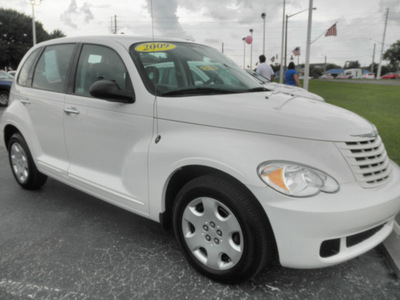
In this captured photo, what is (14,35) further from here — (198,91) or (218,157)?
(218,157)

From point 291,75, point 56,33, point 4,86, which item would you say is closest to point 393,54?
point 56,33

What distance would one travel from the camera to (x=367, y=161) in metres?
2.25

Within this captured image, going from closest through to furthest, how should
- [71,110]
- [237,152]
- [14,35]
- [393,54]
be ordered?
[237,152], [71,110], [14,35], [393,54]

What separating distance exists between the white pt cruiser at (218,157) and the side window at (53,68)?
0.10ft

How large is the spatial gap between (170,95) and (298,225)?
4.30 feet

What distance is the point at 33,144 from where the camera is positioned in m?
3.87

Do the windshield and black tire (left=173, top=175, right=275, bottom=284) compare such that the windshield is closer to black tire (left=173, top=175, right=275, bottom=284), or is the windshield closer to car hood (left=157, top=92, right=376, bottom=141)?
car hood (left=157, top=92, right=376, bottom=141)

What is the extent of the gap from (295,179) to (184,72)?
1376 millimetres

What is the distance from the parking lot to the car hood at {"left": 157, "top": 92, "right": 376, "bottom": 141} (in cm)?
104

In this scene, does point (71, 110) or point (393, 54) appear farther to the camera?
point (393, 54)

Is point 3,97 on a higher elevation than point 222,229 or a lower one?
lower

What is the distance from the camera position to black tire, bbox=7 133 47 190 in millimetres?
4066

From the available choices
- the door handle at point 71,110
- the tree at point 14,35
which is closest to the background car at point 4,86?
the door handle at point 71,110

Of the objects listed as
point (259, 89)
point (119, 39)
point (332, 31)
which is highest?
point (332, 31)
